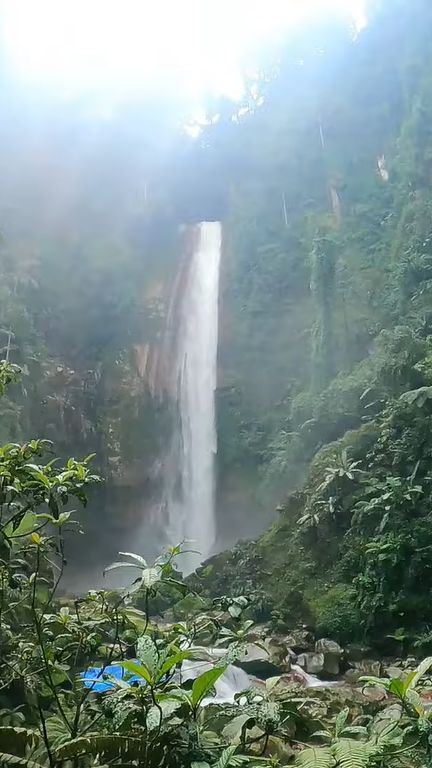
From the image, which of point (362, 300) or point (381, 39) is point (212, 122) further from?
point (362, 300)

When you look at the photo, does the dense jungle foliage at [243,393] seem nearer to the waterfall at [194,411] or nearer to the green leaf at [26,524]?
the green leaf at [26,524]

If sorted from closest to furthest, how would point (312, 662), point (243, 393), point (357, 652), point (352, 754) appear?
point (352, 754) → point (312, 662) → point (357, 652) → point (243, 393)

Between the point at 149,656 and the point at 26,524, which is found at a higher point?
the point at 26,524

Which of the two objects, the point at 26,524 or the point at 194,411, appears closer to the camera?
the point at 26,524

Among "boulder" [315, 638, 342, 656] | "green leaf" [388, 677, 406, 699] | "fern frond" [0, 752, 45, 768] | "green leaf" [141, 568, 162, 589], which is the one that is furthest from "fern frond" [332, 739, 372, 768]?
"boulder" [315, 638, 342, 656]

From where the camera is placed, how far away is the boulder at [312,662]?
650cm

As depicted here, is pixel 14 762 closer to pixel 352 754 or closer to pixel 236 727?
pixel 236 727

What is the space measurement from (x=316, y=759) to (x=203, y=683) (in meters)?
0.48

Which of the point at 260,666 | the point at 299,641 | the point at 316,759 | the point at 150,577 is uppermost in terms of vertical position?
the point at 299,641

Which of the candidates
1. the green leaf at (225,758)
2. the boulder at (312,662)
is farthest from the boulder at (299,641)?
the green leaf at (225,758)

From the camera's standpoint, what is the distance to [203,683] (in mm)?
1992

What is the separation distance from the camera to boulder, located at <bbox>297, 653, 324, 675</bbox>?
256 inches

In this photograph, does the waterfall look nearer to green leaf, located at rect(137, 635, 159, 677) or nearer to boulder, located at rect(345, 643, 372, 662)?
boulder, located at rect(345, 643, 372, 662)

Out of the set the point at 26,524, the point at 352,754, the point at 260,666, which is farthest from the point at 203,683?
the point at 260,666
